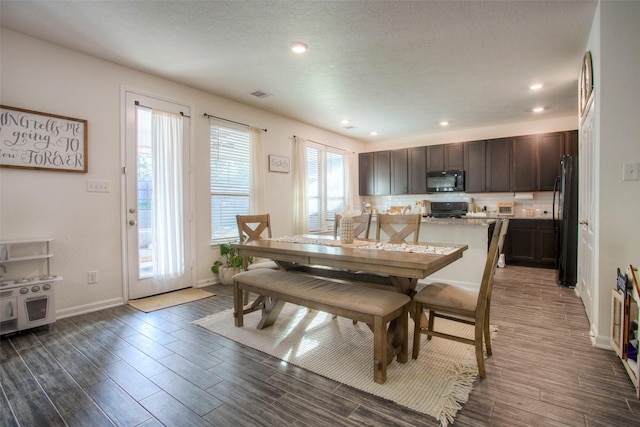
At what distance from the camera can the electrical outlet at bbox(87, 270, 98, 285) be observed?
324 cm

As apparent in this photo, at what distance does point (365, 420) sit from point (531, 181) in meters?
5.64

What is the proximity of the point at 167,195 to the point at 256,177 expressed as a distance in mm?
1393

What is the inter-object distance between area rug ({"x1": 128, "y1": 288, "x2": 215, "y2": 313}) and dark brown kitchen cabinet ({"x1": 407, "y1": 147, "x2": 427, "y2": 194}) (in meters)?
4.79

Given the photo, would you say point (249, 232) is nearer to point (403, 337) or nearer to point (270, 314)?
point (270, 314)

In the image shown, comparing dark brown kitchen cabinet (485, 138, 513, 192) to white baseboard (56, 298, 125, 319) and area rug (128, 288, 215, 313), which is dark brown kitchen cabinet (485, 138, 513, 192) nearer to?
area rug (128, 288, 215, 313)

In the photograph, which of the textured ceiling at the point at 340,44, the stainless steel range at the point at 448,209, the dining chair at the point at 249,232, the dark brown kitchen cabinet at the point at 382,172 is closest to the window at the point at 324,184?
the dark brown kitchen cabinet at the point at 382,172

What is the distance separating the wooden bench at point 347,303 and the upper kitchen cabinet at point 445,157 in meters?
4.95

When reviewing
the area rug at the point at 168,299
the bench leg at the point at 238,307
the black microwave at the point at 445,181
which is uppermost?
the black microwave at the point at 445,181

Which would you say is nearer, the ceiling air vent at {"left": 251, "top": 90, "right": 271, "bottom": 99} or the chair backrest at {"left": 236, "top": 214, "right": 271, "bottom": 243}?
the chair backrest at {"left": 236, "top": 214, "right": 271, "bottom": 243}

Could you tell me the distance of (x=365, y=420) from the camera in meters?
1.59

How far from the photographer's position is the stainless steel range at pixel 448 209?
6.45 metres

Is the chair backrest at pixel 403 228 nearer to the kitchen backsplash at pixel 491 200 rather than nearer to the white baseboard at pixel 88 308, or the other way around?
the white baseboard at pixel 88 308

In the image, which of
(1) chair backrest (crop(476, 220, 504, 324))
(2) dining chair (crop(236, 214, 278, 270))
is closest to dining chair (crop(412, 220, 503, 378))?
(1) chair backrest (crop(476, 220, 504, 324))

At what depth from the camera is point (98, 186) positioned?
3.29m
